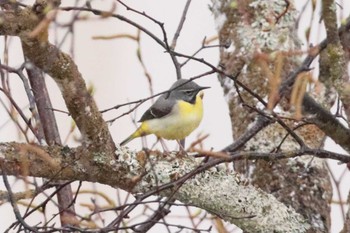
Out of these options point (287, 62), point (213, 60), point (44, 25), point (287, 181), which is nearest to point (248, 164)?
point (287, 181)

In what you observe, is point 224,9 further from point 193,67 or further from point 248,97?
point 193,67

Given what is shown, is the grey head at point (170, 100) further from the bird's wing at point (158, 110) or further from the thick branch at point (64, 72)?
the thick branch at point (64, 72)

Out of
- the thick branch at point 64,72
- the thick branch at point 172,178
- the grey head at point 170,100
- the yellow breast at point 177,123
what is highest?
the grey head at point 170,100

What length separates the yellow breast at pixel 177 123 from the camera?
2855 millimetres

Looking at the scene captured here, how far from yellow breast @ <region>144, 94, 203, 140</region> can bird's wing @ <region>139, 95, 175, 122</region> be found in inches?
0.5

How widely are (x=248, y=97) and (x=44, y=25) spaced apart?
3.60 feet

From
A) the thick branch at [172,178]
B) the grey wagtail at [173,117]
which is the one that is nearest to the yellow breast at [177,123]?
the grey wagtail at [173,117]

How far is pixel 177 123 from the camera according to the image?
114 inches

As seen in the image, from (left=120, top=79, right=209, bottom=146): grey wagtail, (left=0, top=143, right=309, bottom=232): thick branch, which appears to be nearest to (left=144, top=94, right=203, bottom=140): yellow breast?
(left=120, top=79, right=209, bottom=146): grey wagtail

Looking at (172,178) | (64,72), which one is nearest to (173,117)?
(172,178)

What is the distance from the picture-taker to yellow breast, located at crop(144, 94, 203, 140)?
2855mm

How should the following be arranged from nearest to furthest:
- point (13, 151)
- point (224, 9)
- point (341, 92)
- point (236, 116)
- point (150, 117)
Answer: point (341, 92) → point (13, 151) → point (236, 116) → point (224, 9) → point (150, 117)

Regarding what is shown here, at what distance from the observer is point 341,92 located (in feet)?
4.81

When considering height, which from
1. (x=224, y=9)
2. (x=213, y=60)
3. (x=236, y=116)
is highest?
(x=213, y=60)
